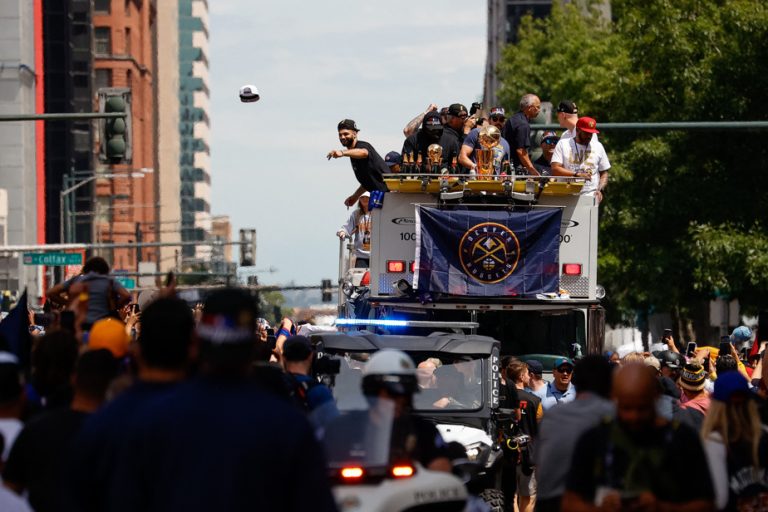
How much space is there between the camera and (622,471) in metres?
6.97

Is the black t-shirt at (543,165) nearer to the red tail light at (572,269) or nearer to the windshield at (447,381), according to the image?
the red tail light at (572,269)

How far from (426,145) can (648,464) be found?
12.6 metres

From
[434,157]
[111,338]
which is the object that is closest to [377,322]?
[434,157]

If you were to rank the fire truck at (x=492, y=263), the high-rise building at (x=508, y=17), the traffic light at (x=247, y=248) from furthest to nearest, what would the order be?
the high-rise building at (x=508, y=17) < the traffic light at (x=247, y=248) < the fire truck at (x=492, y=263)

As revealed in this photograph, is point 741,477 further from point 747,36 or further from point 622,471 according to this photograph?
point 747,36

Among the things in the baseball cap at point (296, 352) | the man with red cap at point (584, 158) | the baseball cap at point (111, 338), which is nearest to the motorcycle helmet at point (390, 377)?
the baseball cap at point (111, 338)

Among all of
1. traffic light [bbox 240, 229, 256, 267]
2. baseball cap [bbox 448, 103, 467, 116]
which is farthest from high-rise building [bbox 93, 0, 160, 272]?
baseball cap [bbox 448, 103, 467, 116]

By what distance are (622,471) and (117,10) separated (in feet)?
440

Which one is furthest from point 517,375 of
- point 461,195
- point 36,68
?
point 36,68

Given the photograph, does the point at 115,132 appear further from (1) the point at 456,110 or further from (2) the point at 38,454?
(2) the point at 38,454

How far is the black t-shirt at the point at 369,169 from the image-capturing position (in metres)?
19.9

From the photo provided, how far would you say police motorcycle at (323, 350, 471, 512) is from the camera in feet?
25.7

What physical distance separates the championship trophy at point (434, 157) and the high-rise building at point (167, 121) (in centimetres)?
14152

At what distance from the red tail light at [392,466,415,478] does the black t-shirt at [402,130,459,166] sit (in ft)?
36.9
